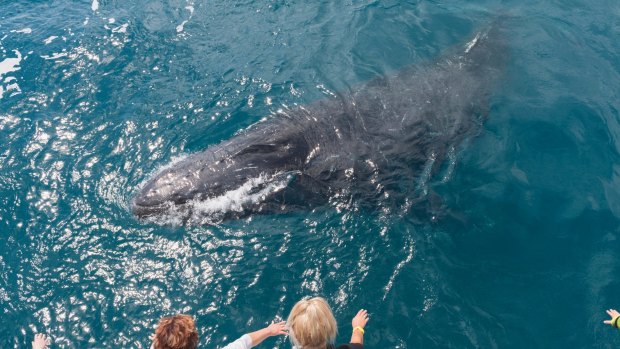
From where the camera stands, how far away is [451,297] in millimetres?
10594

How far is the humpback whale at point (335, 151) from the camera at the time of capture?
1226cm

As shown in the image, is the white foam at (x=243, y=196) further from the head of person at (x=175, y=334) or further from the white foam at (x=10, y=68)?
the white foam at (x=10, y=68)

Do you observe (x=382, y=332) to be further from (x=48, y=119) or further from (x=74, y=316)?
(x=48, y=119)

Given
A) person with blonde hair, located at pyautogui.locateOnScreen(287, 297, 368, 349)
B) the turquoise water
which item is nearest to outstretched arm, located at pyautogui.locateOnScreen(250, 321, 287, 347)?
the turquoise water

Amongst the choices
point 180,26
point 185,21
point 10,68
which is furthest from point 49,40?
point 185,21

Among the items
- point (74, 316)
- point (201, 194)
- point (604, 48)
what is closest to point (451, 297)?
point (201, 194)

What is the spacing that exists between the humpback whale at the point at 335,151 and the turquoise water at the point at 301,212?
1.93ft

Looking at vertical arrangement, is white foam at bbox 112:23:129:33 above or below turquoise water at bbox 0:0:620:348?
above

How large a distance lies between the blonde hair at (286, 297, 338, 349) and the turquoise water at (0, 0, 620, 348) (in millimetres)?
3140

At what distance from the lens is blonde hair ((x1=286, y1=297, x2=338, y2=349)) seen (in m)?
6.83

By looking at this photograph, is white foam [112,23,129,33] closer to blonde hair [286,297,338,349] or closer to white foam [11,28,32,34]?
white foam [11,28,32,34]

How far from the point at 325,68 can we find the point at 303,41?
1.89 m

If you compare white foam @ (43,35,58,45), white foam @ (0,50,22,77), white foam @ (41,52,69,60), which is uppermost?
white foam @ (43,35,58,45)

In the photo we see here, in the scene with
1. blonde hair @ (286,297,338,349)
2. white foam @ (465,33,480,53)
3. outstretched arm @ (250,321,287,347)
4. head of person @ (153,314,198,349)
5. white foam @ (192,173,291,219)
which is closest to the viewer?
head of person @ (153,314,198,349)
